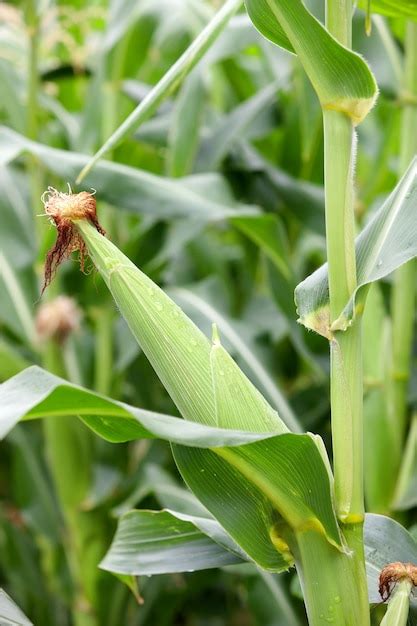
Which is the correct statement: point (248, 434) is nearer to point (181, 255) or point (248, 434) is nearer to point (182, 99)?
point (182, 99)

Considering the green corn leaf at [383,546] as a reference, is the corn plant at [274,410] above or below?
above

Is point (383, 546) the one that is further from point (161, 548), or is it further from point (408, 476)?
point (408, 476)

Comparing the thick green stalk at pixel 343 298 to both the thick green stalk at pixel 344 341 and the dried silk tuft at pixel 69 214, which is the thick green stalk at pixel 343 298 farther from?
the dried silk tuft at pixel 69 214

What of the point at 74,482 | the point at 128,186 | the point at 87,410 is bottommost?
the point at 74,482

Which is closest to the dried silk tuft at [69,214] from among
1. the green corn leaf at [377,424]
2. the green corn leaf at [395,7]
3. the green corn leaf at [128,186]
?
the green corn leaf at [395,7]

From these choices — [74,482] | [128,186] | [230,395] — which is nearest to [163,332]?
[230,395]
